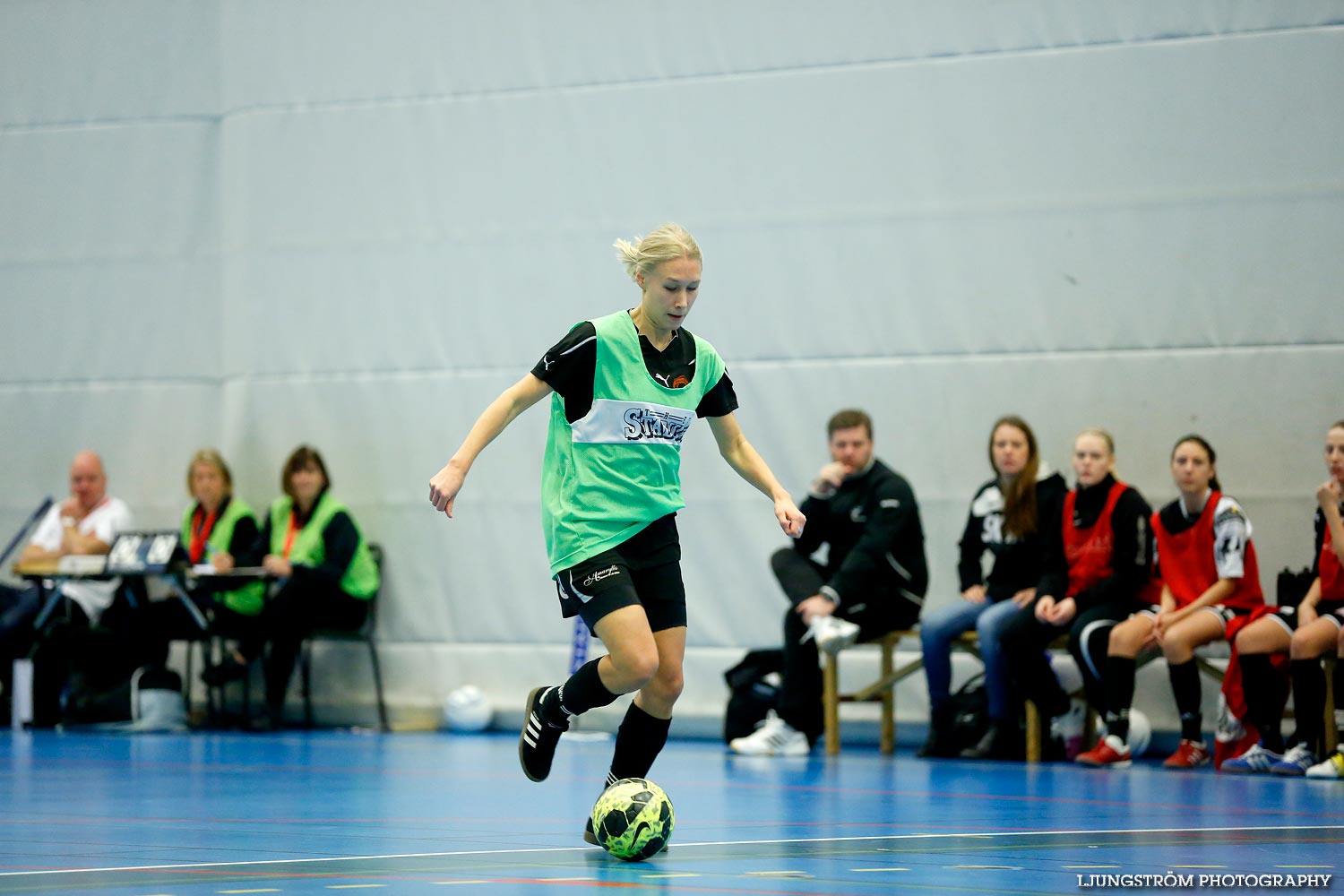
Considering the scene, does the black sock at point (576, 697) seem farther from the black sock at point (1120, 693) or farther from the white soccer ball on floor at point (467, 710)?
the white soccer ball on floor at point (467, 710)

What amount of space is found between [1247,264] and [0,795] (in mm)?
6170

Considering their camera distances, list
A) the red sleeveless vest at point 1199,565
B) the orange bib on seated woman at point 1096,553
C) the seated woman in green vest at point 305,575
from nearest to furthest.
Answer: the red sleeveless vest at point 1199,565, the orange bib on seated woman at point 1096,553, the seated woman in green vest at point 305,575

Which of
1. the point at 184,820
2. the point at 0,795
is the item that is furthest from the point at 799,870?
the point at 0,795

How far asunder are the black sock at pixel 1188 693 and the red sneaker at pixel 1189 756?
0.14ft

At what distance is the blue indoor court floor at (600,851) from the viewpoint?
3.83 metres

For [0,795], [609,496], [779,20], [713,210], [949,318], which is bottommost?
[0,795]

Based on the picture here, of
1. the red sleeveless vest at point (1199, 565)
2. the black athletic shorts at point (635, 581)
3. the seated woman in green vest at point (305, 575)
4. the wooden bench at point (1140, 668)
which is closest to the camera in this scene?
the black athletic shorts at point (635, 581)

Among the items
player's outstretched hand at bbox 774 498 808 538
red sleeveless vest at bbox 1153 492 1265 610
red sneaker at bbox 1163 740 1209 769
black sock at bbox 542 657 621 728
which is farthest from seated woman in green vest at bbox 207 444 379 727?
player's outstretched hand at bbox 774 498 808 538

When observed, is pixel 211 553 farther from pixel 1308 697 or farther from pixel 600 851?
pixel 600 851

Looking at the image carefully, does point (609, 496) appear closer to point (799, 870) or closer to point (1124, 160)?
point (799, 870)

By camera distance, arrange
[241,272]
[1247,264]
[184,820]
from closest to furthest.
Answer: [184,820] → [1247,264] → [241,272]

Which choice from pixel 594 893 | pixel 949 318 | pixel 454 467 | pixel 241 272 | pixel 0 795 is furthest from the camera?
pixel 241 272

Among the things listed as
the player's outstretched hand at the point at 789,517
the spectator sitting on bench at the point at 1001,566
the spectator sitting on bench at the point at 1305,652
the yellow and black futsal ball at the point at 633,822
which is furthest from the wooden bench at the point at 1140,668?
the yellow and black futsal ball at the point at 633,822

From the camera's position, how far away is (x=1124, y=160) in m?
8.90
